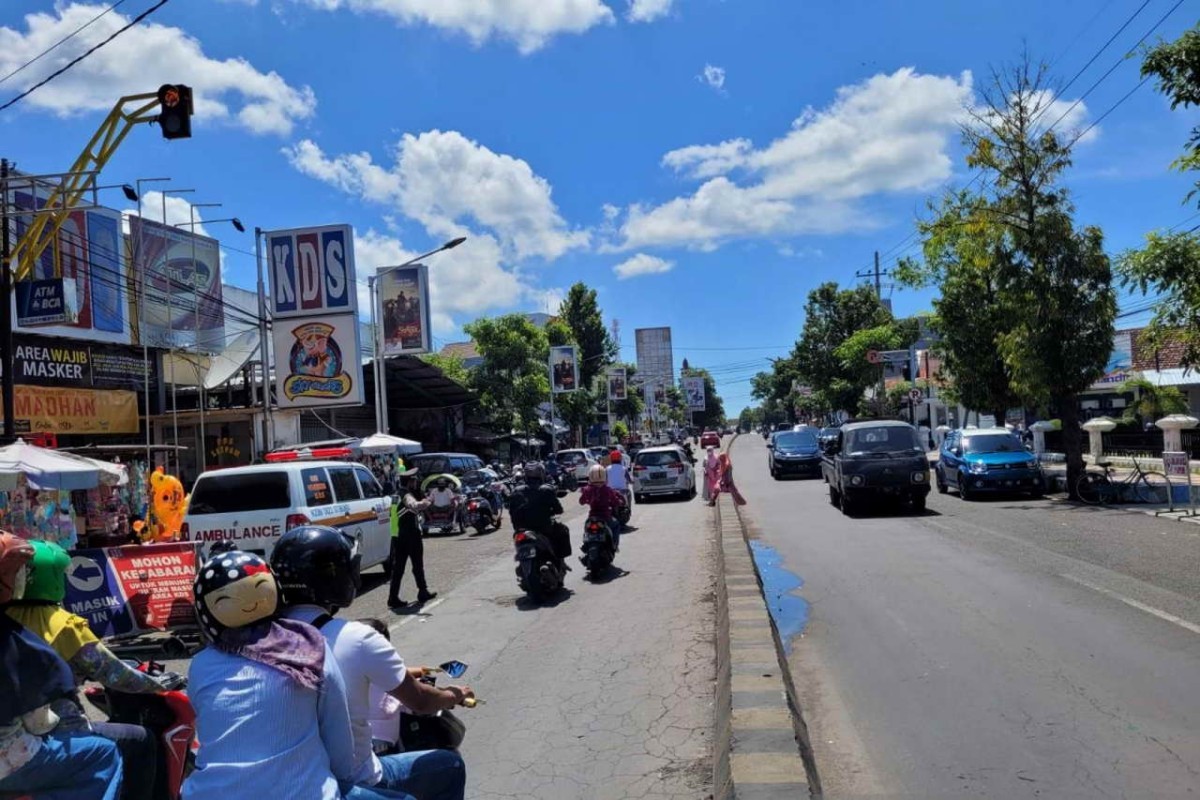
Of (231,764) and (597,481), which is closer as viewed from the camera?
(231,764)

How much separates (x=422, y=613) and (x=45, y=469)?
18.4 ft

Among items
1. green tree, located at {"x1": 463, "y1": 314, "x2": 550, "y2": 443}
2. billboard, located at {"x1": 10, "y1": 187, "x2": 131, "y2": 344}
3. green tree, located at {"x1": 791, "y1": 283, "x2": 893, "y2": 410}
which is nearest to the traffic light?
billboard, located at {"x1": 10, "y1": 187, "x2": 131, "y2": 344}

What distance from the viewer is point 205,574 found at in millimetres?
2621

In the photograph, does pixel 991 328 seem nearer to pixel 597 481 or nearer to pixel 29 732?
pixel 597 481

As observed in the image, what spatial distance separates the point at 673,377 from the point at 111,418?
137m

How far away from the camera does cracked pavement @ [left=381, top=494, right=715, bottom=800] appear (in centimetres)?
480

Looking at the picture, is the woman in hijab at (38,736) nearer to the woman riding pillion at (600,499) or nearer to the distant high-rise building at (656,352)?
the woman riding pillion at (600,499)

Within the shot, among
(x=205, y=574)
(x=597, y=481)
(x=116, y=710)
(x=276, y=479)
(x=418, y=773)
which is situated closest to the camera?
(x=205, y=574)

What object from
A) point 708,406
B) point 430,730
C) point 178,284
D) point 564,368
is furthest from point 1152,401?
point 708,406

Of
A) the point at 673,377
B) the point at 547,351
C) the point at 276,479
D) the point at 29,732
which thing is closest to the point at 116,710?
the point at 29,732

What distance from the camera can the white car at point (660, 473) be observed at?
2547 centimetres

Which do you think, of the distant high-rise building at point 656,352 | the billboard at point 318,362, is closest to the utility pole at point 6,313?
the billboard at point 318,362

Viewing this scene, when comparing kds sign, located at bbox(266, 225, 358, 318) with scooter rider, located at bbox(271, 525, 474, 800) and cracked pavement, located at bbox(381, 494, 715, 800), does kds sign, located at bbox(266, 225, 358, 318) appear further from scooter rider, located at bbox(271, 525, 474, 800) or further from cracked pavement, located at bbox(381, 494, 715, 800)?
scooter rider, located at bbox(271, 525, 474, 800)

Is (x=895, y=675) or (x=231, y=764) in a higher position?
(x=231, y=764)
